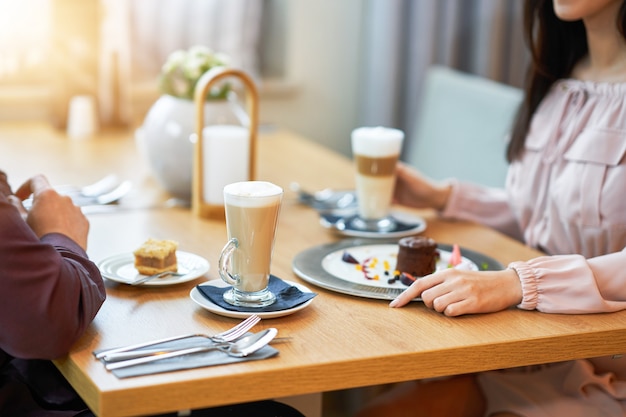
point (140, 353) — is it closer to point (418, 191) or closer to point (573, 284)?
point (573, 284)

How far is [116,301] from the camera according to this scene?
4.51 ft

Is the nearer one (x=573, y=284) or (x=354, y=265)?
(x=573, y=284)

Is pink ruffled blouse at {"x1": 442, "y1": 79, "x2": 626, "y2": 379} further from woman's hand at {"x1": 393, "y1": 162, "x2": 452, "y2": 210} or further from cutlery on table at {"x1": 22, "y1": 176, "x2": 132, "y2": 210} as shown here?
cutlery on table at {"x1": 22, "y1": 176, "x2": 132, "y2": 210}

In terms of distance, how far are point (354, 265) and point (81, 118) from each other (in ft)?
4.59

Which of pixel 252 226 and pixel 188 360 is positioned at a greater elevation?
pixel 252 226

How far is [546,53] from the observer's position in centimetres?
195

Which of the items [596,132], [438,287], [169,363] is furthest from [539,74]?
[169,363]

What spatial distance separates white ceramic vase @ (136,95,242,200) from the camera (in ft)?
6.57

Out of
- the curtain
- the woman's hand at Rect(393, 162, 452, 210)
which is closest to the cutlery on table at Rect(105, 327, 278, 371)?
the woman's hand at Rect(393, 162, 452, 210)

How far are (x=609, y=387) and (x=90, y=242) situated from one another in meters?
0.94

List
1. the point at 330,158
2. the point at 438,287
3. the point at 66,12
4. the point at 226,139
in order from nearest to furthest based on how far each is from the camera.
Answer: the point at 438,287 < the point at 226,139 < the point at 330,158 < the point at 66,12

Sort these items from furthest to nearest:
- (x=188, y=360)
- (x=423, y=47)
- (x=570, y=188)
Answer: (x=423, y=47)
(x=570, y=188)
(x=188, y=360)

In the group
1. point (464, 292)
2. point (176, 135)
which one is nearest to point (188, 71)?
point (176, 135)

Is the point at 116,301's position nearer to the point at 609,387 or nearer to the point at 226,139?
the point at 226,139
